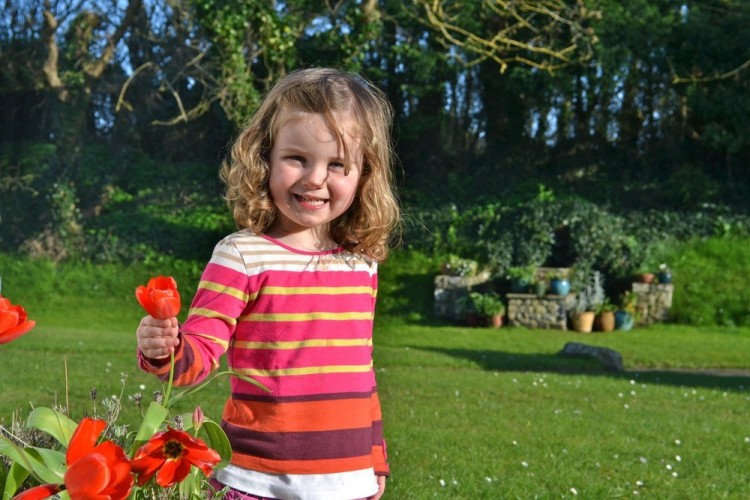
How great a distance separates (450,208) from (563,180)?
2491 millimetres

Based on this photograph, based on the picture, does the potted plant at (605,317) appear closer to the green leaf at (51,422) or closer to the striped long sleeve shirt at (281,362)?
the striped long sleeve shirt at (281,362)

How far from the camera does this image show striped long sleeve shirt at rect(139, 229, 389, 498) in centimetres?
188

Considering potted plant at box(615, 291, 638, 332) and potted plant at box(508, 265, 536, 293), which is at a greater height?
potted plant at box(508, 265, 536, 293)

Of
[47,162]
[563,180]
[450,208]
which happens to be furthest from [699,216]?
[47,162]

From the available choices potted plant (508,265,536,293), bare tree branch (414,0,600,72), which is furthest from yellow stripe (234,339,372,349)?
bare tree branch (414,0,600,72)

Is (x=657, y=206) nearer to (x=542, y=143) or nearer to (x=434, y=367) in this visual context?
(x=542, y=143)

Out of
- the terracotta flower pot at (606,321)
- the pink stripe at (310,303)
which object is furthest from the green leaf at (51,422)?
the terracotta flower pot at (606,321)

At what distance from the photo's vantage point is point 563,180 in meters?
17.5

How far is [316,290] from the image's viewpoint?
76.9 inches

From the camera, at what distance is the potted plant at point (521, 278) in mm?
14406

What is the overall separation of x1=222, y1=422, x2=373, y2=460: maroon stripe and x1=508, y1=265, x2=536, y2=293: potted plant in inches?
497

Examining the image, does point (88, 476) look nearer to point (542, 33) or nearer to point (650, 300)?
point (650, 300)

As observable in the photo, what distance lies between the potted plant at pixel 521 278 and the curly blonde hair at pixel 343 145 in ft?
40.7

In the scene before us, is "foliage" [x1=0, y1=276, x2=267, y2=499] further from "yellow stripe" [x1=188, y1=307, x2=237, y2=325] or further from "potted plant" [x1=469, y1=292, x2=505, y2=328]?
"potted plant" [x1=469, y1=292, x2=505, y2=328]
